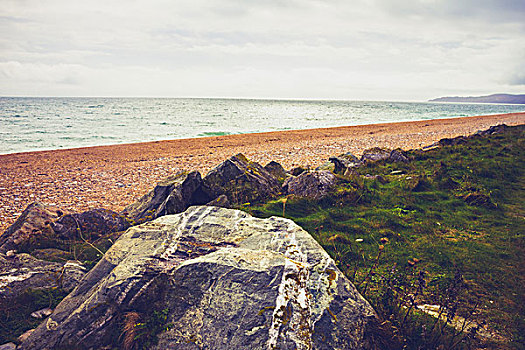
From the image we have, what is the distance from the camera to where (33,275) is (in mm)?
4652

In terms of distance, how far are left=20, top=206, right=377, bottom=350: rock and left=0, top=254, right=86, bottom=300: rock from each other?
883 mm

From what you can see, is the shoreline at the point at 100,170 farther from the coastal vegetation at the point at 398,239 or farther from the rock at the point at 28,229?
the coastal vegetation at the point at 398,239

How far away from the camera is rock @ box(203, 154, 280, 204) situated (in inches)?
319

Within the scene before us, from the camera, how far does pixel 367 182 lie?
32.1ft

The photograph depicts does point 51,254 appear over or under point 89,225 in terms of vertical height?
under

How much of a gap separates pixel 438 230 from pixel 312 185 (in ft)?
10.9

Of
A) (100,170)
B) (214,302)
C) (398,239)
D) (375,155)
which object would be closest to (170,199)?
(214,302)

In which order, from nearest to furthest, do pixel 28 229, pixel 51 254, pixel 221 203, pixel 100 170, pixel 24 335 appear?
pixel 24 335, pixel 51 254, pixel 28 229, pixel 221 203, pixel 100 170

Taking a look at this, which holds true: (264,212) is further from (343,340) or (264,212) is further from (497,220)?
(497,220)

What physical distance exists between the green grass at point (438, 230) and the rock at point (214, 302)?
1.08 metres

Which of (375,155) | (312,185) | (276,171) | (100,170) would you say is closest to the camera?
(312,185)

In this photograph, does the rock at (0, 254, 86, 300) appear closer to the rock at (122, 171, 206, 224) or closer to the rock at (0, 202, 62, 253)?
the rock at (0, 202, 62, 253)

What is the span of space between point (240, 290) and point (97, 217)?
516 cm

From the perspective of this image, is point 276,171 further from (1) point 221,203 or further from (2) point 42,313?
(2) point 42,313
